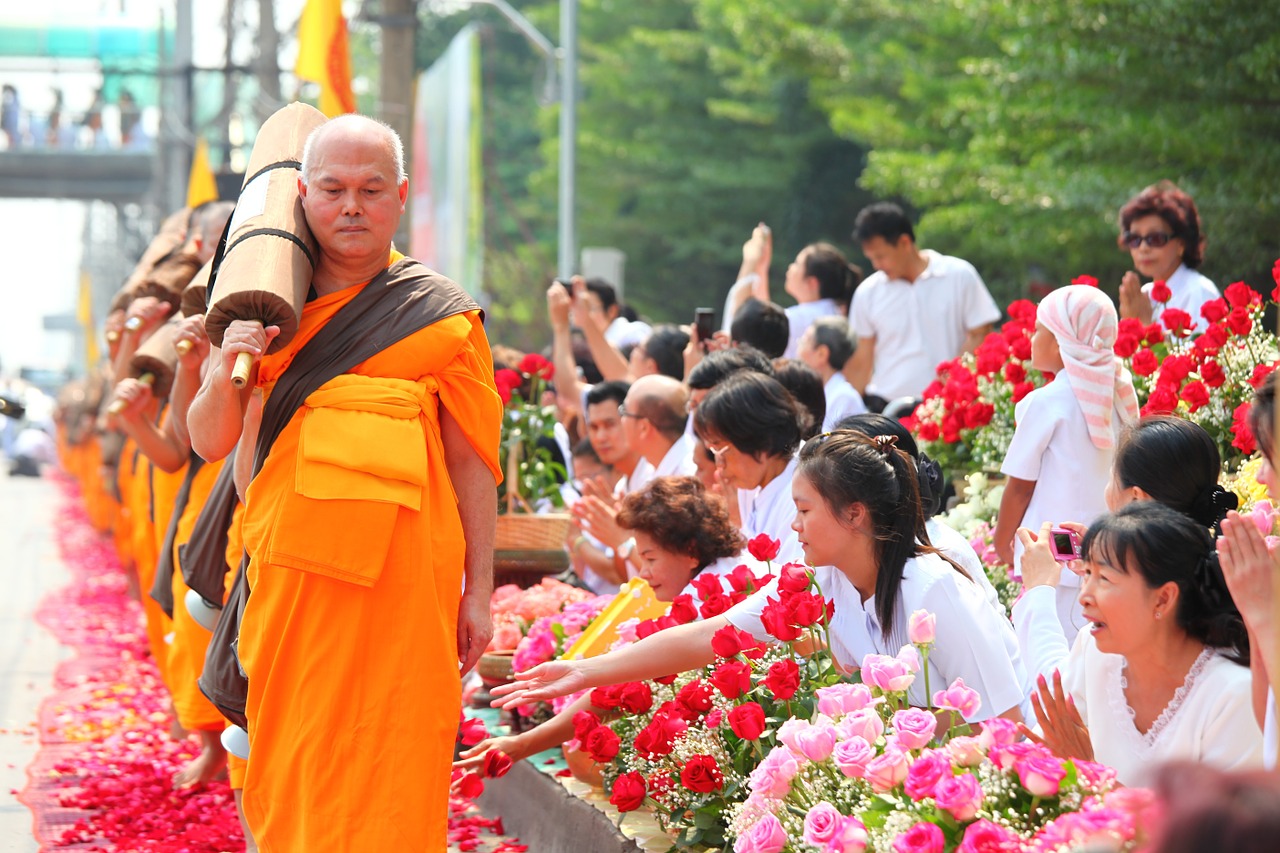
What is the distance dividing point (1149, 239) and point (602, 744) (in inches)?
A: 159

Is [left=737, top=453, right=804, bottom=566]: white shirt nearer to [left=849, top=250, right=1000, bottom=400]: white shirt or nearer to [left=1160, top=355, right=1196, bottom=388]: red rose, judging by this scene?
[left=1160, top=355, right=1196, bottom=388]: red rose

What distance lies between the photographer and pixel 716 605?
4.45 m

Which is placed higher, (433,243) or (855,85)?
(855,85)

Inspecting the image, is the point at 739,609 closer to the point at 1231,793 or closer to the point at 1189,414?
the point at 1189,414

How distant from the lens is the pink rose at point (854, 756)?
3.26 m

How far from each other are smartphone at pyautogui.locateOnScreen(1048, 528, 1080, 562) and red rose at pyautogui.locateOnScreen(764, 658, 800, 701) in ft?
2.30

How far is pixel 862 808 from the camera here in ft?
11.1

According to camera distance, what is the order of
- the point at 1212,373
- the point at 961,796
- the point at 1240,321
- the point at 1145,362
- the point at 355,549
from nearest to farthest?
the point at 961,796, the point at 355,549, the point at 1212,373, the point at 1240,321, the point at 1145,362

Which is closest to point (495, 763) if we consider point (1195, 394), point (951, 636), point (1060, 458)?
point (951, 636)

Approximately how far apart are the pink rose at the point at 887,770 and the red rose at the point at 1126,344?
3.19 m

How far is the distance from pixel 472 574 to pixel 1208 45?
29.5 ft

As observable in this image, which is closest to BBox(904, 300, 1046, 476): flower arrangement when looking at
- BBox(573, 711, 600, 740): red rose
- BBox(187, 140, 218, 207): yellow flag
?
BBox(573, 711, 600, 740): red rose

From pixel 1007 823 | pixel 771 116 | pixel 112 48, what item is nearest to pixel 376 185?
pixel 1007 823

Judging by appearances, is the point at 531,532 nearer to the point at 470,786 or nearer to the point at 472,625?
the point at 470,786
